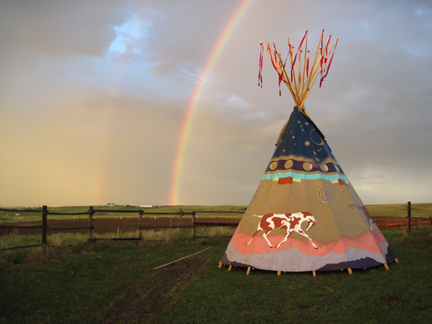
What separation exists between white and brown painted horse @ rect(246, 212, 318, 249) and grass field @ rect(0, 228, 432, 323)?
2.90 feet

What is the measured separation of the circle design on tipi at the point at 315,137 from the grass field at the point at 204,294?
3.26 m

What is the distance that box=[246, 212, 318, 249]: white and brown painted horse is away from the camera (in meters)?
6.85

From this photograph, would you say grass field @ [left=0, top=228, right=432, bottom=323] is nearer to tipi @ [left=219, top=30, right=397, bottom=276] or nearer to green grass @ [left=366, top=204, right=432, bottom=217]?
tipi @ [left=219, top=30, right=397, bottom=276]

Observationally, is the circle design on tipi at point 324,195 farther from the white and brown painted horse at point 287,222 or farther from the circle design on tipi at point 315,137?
the circle design on tipi at point 315,137

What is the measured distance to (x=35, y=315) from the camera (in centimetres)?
481

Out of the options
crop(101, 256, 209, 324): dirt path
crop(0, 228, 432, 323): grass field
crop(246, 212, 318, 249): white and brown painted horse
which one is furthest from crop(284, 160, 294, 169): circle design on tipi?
crop(101, 256, 209, 324): dirt path

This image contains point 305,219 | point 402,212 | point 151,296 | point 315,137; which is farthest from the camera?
point 402,212

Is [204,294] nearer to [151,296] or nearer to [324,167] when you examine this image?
[151,296]

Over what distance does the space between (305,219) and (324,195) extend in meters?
0.78

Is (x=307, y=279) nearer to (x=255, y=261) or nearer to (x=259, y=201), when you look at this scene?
(x=255, y=261)

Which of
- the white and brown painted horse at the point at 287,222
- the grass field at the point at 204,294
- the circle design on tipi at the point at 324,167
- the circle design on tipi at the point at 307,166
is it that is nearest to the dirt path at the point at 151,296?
the grass field at the point at 204,294

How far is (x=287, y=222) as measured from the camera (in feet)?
22.9

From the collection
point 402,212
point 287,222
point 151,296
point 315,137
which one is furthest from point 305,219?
point 402,212

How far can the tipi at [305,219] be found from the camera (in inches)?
257
